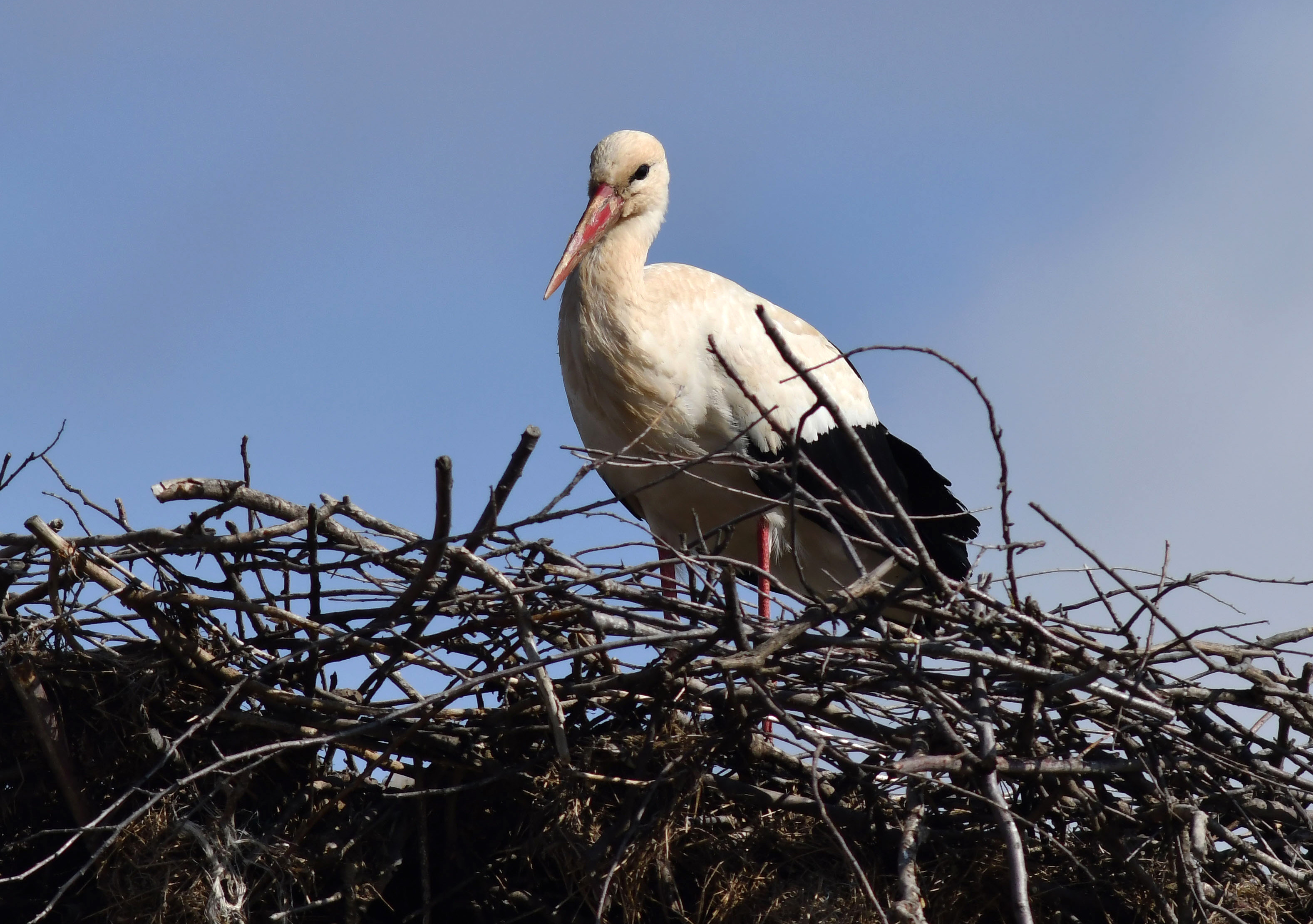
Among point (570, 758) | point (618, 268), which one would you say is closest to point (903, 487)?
point (618, 268)

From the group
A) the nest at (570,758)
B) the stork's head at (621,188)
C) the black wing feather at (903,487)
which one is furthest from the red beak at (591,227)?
the nest at (570,758)

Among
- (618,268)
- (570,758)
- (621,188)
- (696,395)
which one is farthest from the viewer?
(621,188)

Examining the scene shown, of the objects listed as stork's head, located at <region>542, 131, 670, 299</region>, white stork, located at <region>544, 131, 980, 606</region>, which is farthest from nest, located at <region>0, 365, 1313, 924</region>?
stork's head, located at <region>542, 131, 670, 299</region>

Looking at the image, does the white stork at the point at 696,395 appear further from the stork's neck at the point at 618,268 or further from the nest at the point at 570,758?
the nest at the point at 570,758

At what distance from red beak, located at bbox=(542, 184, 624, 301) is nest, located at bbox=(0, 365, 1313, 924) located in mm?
1637

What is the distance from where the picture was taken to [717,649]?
2719mm

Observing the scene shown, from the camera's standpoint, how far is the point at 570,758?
2.74 meters

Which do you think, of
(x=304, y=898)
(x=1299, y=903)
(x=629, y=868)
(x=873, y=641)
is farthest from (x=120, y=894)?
(x=1299, y=903)

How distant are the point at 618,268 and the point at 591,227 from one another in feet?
0.83

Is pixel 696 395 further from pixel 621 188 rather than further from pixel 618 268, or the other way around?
pixel 621 188

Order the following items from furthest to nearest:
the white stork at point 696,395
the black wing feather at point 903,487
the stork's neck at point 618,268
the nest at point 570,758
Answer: the black wing feather at point 903,487
the stork's neck at point 618,268
the white stork at point 696,395
the nest at point 570,758

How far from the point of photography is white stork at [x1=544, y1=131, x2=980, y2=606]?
13.3 ft

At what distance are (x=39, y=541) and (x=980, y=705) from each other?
1797 millimetres

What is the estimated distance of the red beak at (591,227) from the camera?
Answer: 4.35 metres
